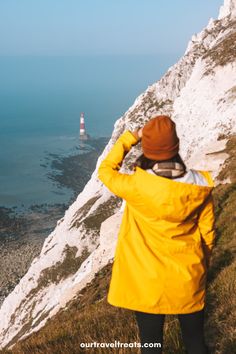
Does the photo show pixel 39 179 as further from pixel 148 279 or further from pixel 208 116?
pixel 148 279

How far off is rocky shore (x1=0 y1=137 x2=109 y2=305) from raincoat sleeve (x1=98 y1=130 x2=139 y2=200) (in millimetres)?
69289

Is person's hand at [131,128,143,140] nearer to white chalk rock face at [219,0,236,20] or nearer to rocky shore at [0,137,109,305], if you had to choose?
rocky shore at [0,137,109,305]

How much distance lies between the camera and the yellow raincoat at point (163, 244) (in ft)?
15.1

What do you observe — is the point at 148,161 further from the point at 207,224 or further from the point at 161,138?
the point at 207,224

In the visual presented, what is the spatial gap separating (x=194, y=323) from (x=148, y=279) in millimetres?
769

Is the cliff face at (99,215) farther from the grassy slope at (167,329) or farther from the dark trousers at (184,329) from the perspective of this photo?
the dark trousers at (184,329)

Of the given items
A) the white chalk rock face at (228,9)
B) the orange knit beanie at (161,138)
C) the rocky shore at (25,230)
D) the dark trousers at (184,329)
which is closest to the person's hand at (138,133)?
the orange knit beanie at (161,138)

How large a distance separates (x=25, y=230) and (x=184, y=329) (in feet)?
348

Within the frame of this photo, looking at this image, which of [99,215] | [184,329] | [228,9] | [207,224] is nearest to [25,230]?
[99,215]

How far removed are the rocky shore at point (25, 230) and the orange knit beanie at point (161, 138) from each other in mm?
69932

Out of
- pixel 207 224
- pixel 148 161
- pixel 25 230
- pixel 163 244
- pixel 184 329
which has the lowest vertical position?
pixel 25 230

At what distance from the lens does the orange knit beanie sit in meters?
4.58

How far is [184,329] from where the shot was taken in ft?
16.4

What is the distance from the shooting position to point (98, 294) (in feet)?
63.0
